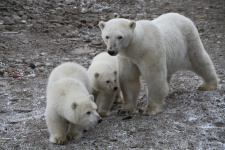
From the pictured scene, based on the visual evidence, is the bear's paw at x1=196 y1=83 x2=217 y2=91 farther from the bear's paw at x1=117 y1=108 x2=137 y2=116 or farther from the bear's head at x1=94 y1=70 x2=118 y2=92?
the bear's head at x1=94 y1=70 x2=118 y2=92

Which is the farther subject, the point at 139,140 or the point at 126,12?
the point at 126,12

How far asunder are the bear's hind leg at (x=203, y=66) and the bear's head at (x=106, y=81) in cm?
169

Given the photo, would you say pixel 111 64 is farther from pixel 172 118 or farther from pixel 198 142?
pixel 198 142

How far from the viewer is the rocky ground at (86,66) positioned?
A: 5.03 meters

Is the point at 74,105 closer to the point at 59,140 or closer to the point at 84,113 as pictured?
the point at 84,113

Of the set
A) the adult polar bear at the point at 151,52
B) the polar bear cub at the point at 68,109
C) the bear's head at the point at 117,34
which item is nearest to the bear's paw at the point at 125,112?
the adult polar bear at the point at 151,52

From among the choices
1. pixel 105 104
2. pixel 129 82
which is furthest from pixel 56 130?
pixel 129 82

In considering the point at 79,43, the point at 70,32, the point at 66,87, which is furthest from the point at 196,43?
the point at 70,32

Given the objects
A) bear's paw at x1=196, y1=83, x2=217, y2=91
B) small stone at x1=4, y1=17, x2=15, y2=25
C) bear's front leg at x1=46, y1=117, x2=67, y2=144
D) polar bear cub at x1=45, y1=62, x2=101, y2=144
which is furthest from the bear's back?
small stone at x1=4, y1=17, x2=15, y2=25

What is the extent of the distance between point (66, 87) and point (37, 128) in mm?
964

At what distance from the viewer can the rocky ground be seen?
16.5 ft

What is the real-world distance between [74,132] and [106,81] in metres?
1.26

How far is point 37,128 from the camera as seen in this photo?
556 cm

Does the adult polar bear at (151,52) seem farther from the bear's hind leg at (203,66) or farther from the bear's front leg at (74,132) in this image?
the bear's front leg at (74,132)
